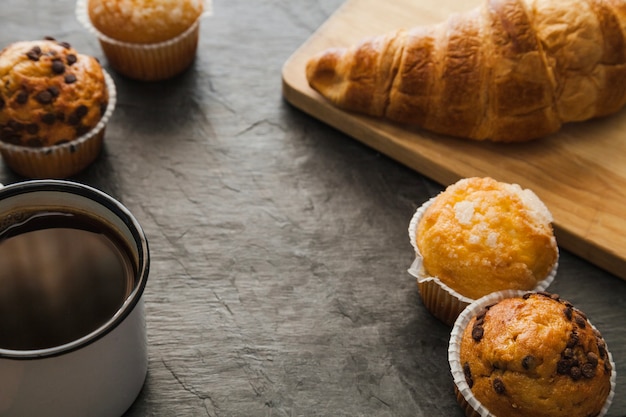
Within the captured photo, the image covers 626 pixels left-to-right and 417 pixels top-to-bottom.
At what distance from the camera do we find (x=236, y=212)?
256 cm

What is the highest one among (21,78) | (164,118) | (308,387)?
(21,78)

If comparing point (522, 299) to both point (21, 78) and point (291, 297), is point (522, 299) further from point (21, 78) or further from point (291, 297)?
point (21, 78)

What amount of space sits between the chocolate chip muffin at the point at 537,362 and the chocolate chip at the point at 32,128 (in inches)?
51.8

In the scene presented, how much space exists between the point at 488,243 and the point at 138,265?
85cm

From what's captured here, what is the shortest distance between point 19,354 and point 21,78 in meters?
0.97

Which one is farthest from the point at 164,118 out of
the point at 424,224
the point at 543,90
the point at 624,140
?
the point at 624,140

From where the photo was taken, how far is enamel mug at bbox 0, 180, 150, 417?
6.06 feet

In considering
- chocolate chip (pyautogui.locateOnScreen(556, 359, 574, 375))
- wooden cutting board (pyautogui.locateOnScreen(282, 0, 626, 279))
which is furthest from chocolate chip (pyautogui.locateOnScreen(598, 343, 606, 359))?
wooden cutting board (pyautogui.locateOnScreen(282, 0, 626, 279))

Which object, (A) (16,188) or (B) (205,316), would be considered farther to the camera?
(B) (205,316)

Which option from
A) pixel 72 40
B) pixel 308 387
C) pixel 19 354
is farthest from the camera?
pixel 72 40

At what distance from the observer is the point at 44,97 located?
2379 millimetres

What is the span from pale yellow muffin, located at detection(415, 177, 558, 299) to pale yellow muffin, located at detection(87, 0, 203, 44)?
3.53ft

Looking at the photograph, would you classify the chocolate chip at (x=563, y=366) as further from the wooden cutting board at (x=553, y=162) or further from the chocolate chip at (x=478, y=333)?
the wooden cutting board at (x=553, y=162)

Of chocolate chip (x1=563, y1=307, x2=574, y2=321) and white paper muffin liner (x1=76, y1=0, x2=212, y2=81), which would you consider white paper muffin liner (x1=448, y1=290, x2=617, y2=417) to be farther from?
white paper muffin liner (x1=76, y1=0, x2=212, y2=81)
